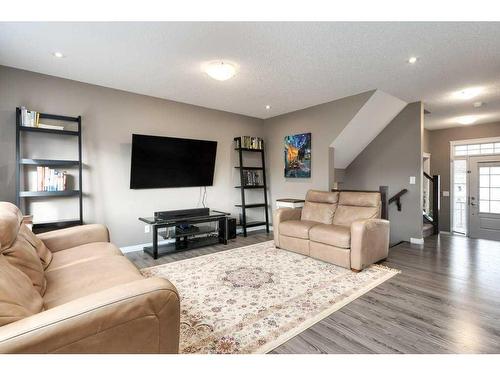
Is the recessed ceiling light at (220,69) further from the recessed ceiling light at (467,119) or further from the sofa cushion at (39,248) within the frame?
the recessed ceiling light at (467,119)

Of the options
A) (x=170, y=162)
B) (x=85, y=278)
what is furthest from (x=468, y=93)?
(x=85, y=278)

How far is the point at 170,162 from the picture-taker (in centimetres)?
412

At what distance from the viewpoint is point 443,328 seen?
1817 mm

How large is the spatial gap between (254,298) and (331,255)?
1.29 meters

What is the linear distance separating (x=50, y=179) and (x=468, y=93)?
19.5ft

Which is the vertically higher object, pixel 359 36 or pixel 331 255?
pixel 359 36

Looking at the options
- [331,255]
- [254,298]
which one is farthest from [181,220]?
[331,255]

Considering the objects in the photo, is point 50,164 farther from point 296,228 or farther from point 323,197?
point 323,197

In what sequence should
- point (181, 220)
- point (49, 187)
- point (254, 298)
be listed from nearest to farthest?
1. point (254, 298)
2. point (49, 187)
3. point (181, 220)

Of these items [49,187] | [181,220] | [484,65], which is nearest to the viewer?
[484,65]

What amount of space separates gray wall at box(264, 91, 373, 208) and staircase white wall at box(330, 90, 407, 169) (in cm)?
13

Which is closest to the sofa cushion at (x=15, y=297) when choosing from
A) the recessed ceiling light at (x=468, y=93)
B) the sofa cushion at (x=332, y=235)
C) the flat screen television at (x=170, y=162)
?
the flat screen television at (x=170, y=162)

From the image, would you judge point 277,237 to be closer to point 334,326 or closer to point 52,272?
point 334,326

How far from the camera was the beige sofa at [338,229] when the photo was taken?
2945mm
